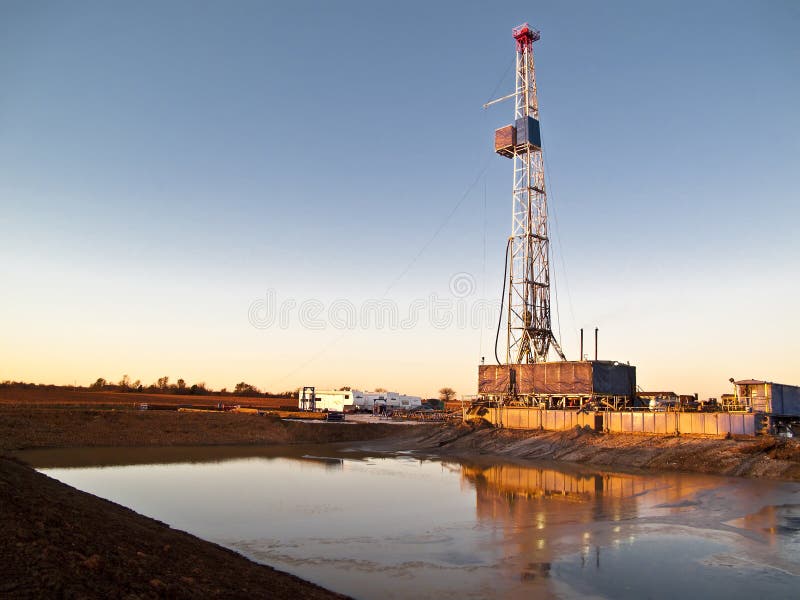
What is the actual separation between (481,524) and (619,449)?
22.8m

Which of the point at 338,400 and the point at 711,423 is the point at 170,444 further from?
the point at 338,400

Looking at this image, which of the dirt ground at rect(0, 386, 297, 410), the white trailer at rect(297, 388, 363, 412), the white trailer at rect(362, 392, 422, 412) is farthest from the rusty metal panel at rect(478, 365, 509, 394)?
the white trailer at rect(297, 388, 363, 412)

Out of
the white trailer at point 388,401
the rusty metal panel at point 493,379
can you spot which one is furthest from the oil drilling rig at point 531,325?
the white trailer at point 388,401

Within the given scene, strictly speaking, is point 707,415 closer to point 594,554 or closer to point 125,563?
point 594,554

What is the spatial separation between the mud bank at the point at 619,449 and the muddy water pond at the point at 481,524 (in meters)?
2.43

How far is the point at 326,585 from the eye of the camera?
493 inches

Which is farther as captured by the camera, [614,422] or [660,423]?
[614,422]

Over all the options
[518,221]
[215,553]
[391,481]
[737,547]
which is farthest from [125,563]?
[518,221]

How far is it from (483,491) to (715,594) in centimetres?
1525

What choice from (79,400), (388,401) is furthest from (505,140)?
(79,400)

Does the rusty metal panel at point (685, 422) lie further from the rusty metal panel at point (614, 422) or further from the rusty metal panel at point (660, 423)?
the rusty metal panel at point (614, 422)

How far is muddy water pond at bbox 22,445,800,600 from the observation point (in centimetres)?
1300

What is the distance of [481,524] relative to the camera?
1916 cm

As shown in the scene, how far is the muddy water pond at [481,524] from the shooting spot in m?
13.0
